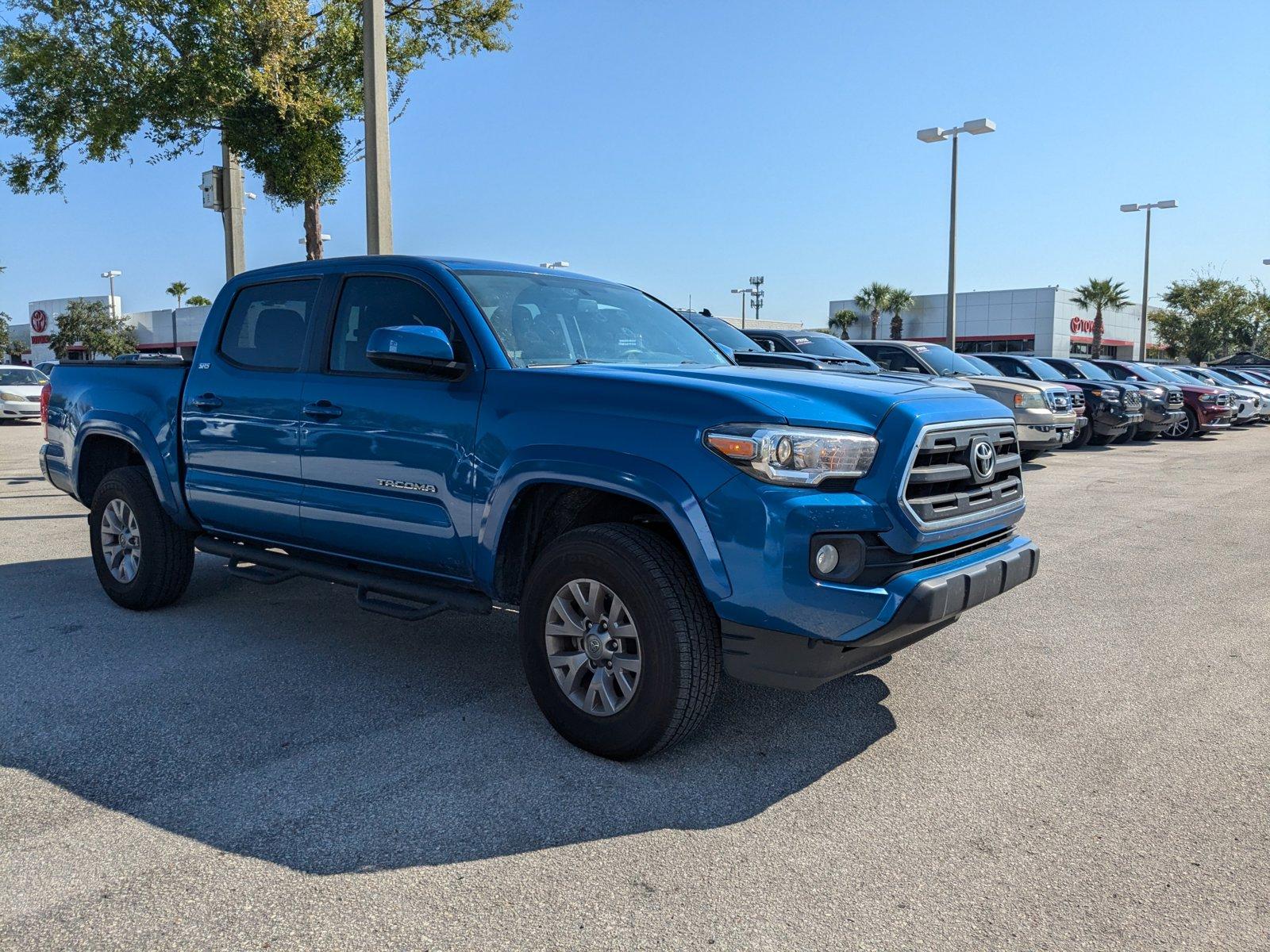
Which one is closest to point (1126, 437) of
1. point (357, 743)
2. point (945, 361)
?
point (945, 361)

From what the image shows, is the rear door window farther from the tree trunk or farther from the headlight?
the tree trunk

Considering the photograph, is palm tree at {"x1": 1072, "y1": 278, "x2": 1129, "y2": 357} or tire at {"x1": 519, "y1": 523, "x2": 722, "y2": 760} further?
palm tree at {"x1": 1072, "y1": 278, "x2": 1129, "y2": 357}

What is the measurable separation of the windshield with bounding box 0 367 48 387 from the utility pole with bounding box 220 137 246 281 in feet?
49.3

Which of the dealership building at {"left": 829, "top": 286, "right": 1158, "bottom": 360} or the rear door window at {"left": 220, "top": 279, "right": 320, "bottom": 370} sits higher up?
the dealership building at {"left": 829, "top": 286, "right": 1158, "bottom": 360}

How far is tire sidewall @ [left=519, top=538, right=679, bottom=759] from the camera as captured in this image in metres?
3.48

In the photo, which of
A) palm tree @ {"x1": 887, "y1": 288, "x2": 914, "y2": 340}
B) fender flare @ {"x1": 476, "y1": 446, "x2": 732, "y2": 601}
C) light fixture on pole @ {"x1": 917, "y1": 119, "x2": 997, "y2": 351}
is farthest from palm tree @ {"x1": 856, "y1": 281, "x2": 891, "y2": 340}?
fender flare @ {"x1": 476, "y1": 446, "x2": 732, "y2": 601}

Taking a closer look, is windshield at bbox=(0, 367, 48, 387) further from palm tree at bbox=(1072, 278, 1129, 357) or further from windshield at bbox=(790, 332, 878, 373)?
palm tree at bbox=(1072, 278, 1129, 357)

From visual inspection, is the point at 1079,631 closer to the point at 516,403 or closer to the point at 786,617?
the point at 786,617

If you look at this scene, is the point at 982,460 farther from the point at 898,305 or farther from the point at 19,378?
the point at 898,305

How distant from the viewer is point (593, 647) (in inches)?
145

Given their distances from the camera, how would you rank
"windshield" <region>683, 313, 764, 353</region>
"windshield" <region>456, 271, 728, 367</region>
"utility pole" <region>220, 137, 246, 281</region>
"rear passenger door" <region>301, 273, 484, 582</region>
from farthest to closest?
1. "windshield" <region>683, 313, 764, 353</region>
2. "utility pole" <region>220, 137, 246, 281</region>
3. "windshield" <region>456, 271, 728, 367</region>
4. "rear passenger door" <region>301, 273, 484, 582</region>

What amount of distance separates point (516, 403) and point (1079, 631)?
11.7 feet

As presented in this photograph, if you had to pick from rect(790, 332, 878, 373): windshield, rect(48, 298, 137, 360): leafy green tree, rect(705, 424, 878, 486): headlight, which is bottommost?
rect(705, 424, 878, 486): headlight

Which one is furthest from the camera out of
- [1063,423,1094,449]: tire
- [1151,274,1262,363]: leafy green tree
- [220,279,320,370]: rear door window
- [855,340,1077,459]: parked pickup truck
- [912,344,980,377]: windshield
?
[1151,274,1262,363]: leafy green tree
